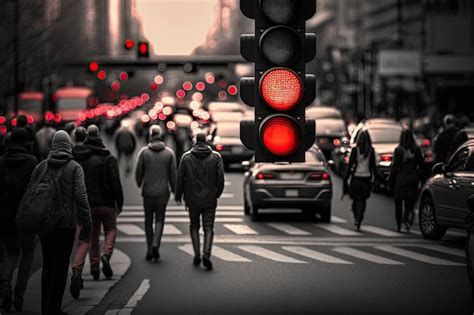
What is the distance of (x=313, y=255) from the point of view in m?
17.3

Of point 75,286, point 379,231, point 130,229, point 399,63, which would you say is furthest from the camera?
point 399,63

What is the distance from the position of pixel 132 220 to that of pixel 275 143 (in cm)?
1546

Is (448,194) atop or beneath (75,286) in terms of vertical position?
atop

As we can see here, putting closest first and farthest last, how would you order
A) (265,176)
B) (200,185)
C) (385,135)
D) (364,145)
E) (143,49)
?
(200,185) → (364,145) → (265,176) → (385,135) → (143,49)

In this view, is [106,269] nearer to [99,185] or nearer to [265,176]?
[99,185]

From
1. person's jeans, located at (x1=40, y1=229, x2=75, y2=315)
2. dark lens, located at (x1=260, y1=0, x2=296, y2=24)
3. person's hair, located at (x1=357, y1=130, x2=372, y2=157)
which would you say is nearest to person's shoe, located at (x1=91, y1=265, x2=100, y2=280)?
person's jeans, located at (x1=40, y1=229, x2=75, y2=315)

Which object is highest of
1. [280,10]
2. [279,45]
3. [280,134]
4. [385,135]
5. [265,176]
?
[280,10]

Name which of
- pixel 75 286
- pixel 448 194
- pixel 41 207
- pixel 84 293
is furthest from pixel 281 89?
pixel 448 194

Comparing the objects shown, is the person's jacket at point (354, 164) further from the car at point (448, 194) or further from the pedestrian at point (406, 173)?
the car at point (448, 194)

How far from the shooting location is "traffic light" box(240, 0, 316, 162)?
828cm

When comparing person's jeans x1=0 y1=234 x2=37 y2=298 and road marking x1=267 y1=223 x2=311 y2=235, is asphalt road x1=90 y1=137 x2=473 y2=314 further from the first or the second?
person's jeans x1=0 y1=234 x2=37 y2=298

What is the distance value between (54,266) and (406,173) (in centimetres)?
1072

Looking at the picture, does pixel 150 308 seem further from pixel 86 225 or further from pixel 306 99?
pixel 306 99

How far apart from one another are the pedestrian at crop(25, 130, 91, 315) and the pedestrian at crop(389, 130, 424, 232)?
33.9 feet
